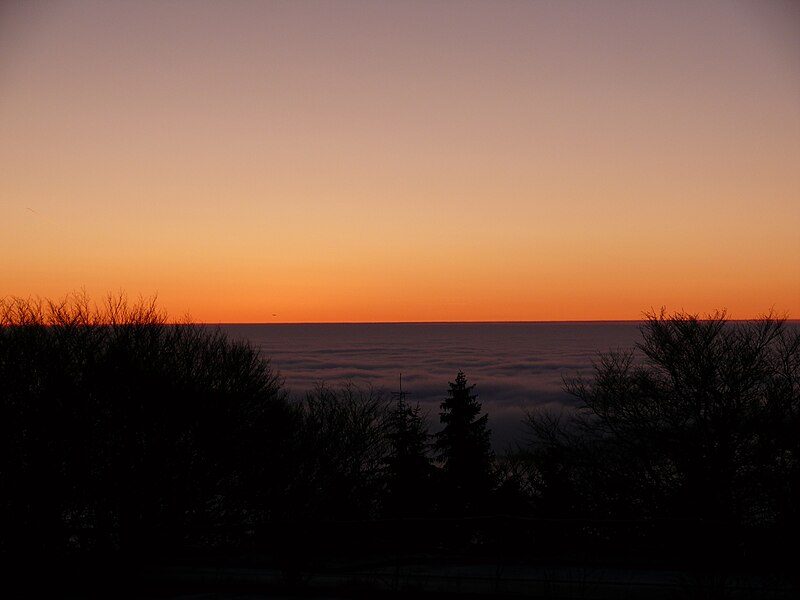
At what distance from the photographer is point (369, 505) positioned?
128ft

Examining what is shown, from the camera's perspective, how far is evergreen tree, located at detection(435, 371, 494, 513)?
140 feet

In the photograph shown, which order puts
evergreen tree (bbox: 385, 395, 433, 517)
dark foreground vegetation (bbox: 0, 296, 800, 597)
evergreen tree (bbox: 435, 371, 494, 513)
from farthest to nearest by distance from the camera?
evergreen tree (bbox: 435, 371, 494, 513), evergreen tree (bbox: 385, 395, 433, 517), dark foreground vegetation (bbox: 0, 296, 800, 597)

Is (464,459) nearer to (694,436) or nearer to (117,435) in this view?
(694,436)

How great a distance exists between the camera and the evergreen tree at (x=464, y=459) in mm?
42781

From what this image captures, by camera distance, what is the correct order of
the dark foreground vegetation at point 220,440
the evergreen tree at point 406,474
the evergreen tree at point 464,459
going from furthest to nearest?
the evergreen tree at point 464,459
the evergreen tree at point 406,474
the dark foreground vegetation at point 220,440

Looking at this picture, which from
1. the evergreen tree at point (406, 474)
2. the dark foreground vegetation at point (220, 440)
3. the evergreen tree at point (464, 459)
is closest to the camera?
the dark foreground vegetation at point (220, 440)

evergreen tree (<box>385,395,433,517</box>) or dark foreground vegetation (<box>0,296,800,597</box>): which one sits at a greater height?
dark foreground vegetation (<box>0,296,800,597</box>)

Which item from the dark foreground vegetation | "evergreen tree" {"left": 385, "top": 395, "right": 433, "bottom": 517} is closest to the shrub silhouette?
the dark foreground vegetation

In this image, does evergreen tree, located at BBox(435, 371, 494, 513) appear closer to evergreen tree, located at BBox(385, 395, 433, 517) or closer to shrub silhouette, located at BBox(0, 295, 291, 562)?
evergreen tree, located at BBox(385, 395, 433, 517)

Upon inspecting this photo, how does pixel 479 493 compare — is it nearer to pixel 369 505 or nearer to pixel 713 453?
pixel 369 505

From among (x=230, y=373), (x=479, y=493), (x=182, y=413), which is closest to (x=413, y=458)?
(x=479, y=493)

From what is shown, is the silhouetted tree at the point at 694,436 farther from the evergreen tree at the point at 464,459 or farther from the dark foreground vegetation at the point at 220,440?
the evergreen tree at the point at 464,459

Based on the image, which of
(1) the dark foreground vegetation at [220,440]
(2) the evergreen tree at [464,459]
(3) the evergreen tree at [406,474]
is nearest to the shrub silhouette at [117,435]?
(1) the dark foreground vegetation at [220,440]

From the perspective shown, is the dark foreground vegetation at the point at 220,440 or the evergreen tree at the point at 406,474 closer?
the dark foreground vegetation at the point at 220,440
